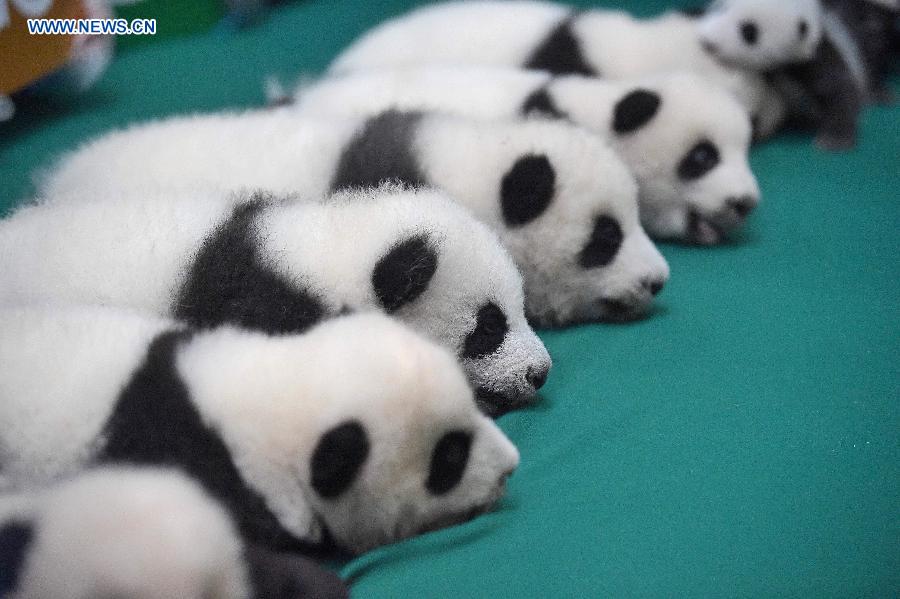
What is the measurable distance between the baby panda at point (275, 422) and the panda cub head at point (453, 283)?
264 millimetres

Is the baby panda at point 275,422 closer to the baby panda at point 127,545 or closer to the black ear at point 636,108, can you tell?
the baby panda at point 127,545

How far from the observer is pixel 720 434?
223cm

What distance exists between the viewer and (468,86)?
130 inches

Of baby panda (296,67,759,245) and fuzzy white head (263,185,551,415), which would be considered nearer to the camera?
fuzzy white head (263,185,551,415)

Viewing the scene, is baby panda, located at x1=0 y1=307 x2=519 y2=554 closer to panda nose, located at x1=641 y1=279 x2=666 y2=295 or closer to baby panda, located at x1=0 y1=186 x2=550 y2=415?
baby panda, located at x1=0 y1=186 x2=550 y2=415

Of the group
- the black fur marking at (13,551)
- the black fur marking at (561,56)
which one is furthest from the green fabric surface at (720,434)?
the black fur marking at (561,56)

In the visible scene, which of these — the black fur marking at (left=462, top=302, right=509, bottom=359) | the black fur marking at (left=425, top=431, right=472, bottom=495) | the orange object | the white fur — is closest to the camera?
the white fur

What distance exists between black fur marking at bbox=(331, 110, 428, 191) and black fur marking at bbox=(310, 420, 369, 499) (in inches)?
41.5

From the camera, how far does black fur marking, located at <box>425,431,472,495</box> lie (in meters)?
1.75

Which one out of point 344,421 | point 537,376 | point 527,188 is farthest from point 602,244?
point 344,421

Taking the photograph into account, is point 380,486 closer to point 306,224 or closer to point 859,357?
point 306,224

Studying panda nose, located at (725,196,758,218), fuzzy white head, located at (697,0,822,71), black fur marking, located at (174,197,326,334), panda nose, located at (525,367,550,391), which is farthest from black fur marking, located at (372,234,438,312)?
fuzzy white head, located at (697,0,822,71)

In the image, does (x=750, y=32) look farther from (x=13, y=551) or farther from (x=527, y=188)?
(x=13, y=551)

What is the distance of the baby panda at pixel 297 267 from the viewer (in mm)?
2066
